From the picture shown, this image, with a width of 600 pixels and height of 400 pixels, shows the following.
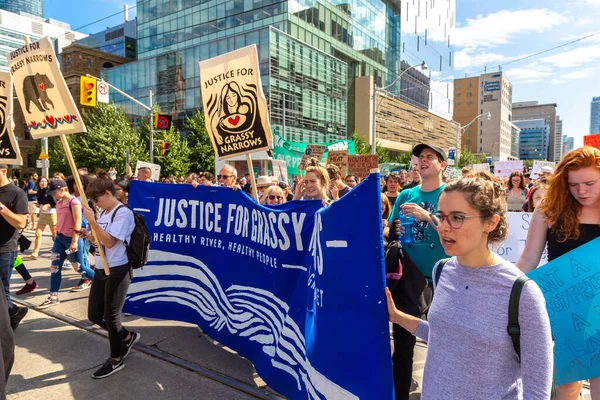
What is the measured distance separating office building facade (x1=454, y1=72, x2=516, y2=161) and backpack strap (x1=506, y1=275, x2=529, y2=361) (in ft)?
421

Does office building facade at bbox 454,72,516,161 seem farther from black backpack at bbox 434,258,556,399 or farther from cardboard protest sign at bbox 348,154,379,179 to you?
black backpack at bbox 434,258,556,399

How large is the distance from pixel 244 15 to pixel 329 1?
1080cm

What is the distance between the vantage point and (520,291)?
1.43 metres

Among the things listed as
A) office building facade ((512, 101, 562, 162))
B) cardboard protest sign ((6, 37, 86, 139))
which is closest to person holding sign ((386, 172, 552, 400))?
cardboard protest sign ((6, 37, 86, 139))

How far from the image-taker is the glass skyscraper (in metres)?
38.2

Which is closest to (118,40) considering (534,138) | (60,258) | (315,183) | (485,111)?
(60,258)

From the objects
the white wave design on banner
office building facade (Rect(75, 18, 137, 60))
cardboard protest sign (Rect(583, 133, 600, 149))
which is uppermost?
office building facade (Rect(75, 18, 137, 60))

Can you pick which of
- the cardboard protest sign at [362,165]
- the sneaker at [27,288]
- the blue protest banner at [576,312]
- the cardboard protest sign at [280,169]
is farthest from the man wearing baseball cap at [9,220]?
the cardboard protest sign at [362,165]

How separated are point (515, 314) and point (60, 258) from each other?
602 centimetres

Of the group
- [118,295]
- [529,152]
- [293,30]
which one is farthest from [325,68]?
[529,152]

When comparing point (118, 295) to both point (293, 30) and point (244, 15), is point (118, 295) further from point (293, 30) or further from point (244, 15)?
point (244, 15)

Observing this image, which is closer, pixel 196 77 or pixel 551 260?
pixel 551 260

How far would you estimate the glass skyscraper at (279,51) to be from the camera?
3819 cm

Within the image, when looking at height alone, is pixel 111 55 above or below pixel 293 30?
above
